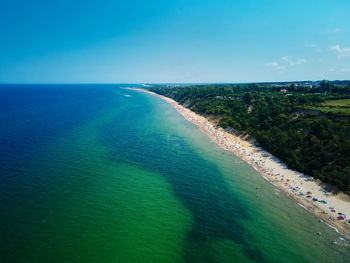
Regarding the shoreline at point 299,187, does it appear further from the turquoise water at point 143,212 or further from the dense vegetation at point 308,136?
the dense vegetation at point 308,136

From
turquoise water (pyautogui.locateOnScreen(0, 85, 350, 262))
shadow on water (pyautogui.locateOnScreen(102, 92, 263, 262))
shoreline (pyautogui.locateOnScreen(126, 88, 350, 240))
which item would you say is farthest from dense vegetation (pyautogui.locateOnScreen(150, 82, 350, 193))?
shadow on water (pyautogui.locateOnScreen(102, 92, 263, 262))

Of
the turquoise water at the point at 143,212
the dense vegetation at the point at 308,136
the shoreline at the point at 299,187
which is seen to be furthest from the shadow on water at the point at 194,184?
the dense vegetation at the point at 308,136

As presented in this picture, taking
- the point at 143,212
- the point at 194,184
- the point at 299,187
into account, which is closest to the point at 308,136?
the point at 299,187

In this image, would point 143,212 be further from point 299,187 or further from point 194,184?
point 299,187

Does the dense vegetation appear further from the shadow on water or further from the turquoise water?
the shadow on water

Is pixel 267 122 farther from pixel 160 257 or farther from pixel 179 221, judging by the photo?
pixel 160 257

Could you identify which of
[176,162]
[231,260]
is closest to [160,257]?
[231,260]
